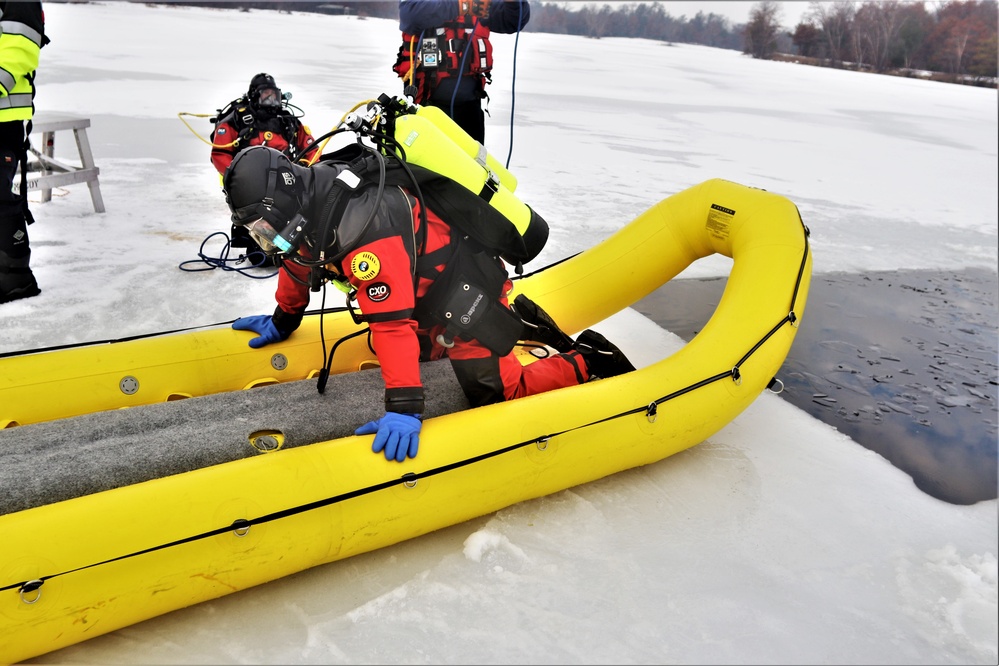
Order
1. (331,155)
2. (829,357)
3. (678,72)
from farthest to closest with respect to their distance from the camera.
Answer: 1. (678,72)
2. (829,357)
3. (331,155)

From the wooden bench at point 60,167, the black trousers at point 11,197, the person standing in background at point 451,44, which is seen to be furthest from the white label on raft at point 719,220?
the wooden bench at point 60,167

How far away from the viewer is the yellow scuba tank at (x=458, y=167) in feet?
7.70

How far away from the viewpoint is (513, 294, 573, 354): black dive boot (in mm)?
2947

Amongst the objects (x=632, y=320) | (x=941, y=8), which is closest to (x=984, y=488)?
(x=632, y=320)

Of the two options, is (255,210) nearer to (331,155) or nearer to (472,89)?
(331,155)

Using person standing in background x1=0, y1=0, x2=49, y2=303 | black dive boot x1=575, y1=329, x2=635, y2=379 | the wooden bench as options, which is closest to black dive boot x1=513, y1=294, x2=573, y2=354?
black dive boot x1=575, y1=329, x2=635, y2=379

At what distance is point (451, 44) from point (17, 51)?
7.19 feet

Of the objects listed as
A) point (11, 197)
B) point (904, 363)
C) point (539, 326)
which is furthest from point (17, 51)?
point (904, 363)

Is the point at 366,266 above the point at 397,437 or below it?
above

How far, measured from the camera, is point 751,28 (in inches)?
613

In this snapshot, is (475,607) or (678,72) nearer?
(475,607)

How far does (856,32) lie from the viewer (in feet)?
50.5

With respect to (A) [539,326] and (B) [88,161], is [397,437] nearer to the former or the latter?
(A) [539,326]

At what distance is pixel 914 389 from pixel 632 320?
1.36 metres
